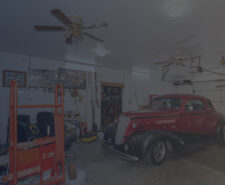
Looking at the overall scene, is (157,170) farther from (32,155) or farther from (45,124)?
(45,124)

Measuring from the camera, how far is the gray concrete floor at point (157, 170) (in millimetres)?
2520

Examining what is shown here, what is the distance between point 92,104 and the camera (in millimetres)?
5910

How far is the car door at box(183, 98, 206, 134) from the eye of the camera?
368 centimetres

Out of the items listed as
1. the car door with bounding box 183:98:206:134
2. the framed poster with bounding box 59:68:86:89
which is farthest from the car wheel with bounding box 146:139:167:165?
the framed poster with bounding box 59:68:86:89

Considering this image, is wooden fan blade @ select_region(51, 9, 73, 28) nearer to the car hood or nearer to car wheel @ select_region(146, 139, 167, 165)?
the car hood

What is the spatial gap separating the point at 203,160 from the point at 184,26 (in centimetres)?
296

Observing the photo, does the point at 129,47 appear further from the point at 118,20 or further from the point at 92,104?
the point at 92,104

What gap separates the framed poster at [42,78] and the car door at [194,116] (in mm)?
4286

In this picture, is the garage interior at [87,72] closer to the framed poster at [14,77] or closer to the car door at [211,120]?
the framed poster at [14,77]

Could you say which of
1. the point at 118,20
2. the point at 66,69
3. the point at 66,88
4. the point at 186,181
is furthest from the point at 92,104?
the point at 186,181

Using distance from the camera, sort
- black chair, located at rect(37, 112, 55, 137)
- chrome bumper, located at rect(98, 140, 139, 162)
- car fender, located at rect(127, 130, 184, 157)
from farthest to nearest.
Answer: black chair, located at rect(37, 112, 55, 137)
car fender, located at rect(127, 130, 184, 157)
chrome bumper, located at rect(98, 140, 139, 162)

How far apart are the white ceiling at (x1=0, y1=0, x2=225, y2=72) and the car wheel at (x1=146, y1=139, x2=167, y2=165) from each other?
2335 millimetres

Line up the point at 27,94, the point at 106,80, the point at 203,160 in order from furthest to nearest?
1. the point at 106,80
2. the point at 27,94
3. the point at 203,160

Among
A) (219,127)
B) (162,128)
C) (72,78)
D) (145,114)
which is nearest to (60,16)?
(145,114)
